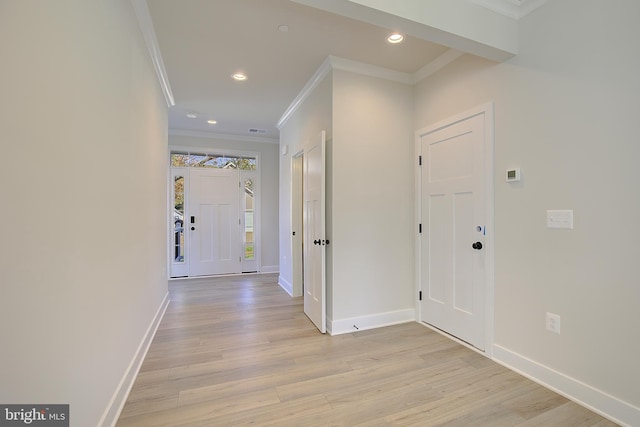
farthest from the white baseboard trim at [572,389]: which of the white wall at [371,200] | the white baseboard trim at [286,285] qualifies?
the white baseboard trim at [286,285]

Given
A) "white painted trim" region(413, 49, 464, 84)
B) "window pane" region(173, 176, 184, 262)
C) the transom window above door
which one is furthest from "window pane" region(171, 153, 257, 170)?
"white painted trim" region(413, 49, 464, 84)

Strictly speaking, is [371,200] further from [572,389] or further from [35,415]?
[35,415]

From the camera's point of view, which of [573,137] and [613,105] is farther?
[573,137]

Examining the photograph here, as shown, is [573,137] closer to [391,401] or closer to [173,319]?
[391,401]

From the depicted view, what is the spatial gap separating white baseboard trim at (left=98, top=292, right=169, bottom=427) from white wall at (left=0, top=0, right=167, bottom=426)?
0.06m

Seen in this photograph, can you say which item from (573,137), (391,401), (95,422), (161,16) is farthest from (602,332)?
(161,16)

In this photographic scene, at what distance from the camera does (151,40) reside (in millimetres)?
2432

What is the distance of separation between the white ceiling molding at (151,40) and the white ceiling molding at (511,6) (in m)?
2.49

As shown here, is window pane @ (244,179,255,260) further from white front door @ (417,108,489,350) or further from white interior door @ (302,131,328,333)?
white front door @ (417,108,489,350)

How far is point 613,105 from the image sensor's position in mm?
1661

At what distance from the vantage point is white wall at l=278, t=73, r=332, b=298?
3.00 m

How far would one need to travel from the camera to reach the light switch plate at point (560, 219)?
6.09 feet

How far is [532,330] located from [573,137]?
1.42m

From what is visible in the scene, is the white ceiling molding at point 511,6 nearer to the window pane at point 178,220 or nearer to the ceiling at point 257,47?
the ceiling at point 257,47
